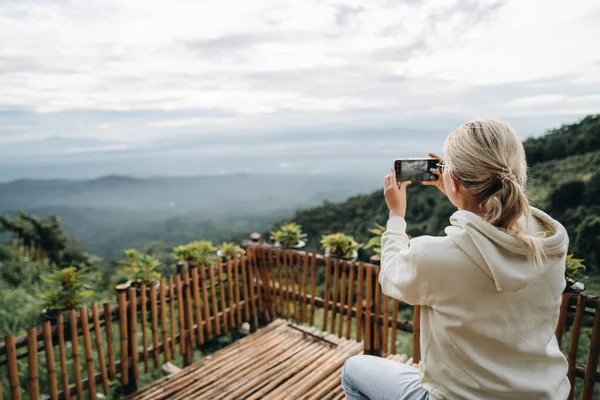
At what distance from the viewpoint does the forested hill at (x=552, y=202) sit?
7996 mm

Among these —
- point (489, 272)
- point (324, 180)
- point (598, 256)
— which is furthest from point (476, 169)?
point (324, 180)

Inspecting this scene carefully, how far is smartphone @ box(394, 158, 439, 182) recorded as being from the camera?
1.66 m

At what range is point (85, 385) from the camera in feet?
9.92

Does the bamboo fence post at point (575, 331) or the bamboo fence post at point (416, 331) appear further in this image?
the bamboo fence post at point (416, 331)

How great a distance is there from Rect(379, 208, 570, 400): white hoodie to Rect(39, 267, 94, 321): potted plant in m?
2.60

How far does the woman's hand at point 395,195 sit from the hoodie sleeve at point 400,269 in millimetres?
97

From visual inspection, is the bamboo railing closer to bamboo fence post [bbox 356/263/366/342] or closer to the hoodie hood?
bamboo fence post [bbox 356/263/366/342]

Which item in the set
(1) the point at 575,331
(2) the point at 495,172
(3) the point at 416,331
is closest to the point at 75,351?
(3) the point at 416,331

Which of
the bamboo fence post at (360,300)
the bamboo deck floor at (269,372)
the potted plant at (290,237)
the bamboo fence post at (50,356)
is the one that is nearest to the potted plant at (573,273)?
the bamboo deck floor at (269,372)

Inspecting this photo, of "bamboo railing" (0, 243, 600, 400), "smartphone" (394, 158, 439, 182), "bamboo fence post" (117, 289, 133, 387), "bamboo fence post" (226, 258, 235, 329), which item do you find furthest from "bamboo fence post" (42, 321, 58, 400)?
"smartphone" (394, 158, 439, 182)

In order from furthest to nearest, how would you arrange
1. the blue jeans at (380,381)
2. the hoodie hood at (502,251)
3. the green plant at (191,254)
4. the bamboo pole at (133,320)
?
the green plant at (191,254)
the bamboo pole at (133,320)
the blue jeans at (380,381)
the hoodie hood at (502,251)

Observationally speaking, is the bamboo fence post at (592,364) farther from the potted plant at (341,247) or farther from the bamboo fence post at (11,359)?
the bamboo fence post at (11,359)

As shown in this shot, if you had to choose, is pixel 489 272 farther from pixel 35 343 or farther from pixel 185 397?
pixel 35 343

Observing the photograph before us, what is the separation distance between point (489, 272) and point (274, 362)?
8.65ft
